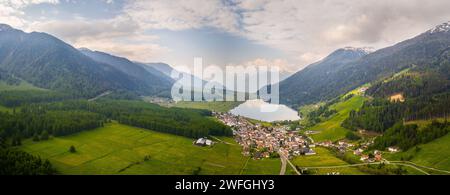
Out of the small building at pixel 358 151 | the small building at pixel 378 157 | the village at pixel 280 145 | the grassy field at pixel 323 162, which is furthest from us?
the small building at pixel 358 151

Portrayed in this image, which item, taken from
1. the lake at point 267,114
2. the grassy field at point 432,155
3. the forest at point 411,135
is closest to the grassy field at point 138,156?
the grassy field at point 432,155

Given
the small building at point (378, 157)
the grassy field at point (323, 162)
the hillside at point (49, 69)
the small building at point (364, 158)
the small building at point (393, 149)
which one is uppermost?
Answer: the hillside at point (49, 69)

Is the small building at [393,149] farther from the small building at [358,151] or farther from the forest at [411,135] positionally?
the small building at [358,151]

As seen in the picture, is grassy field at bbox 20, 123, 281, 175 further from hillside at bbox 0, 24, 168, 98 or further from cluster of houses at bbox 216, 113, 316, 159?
hillside at bbox 0, 24, 168, 98
